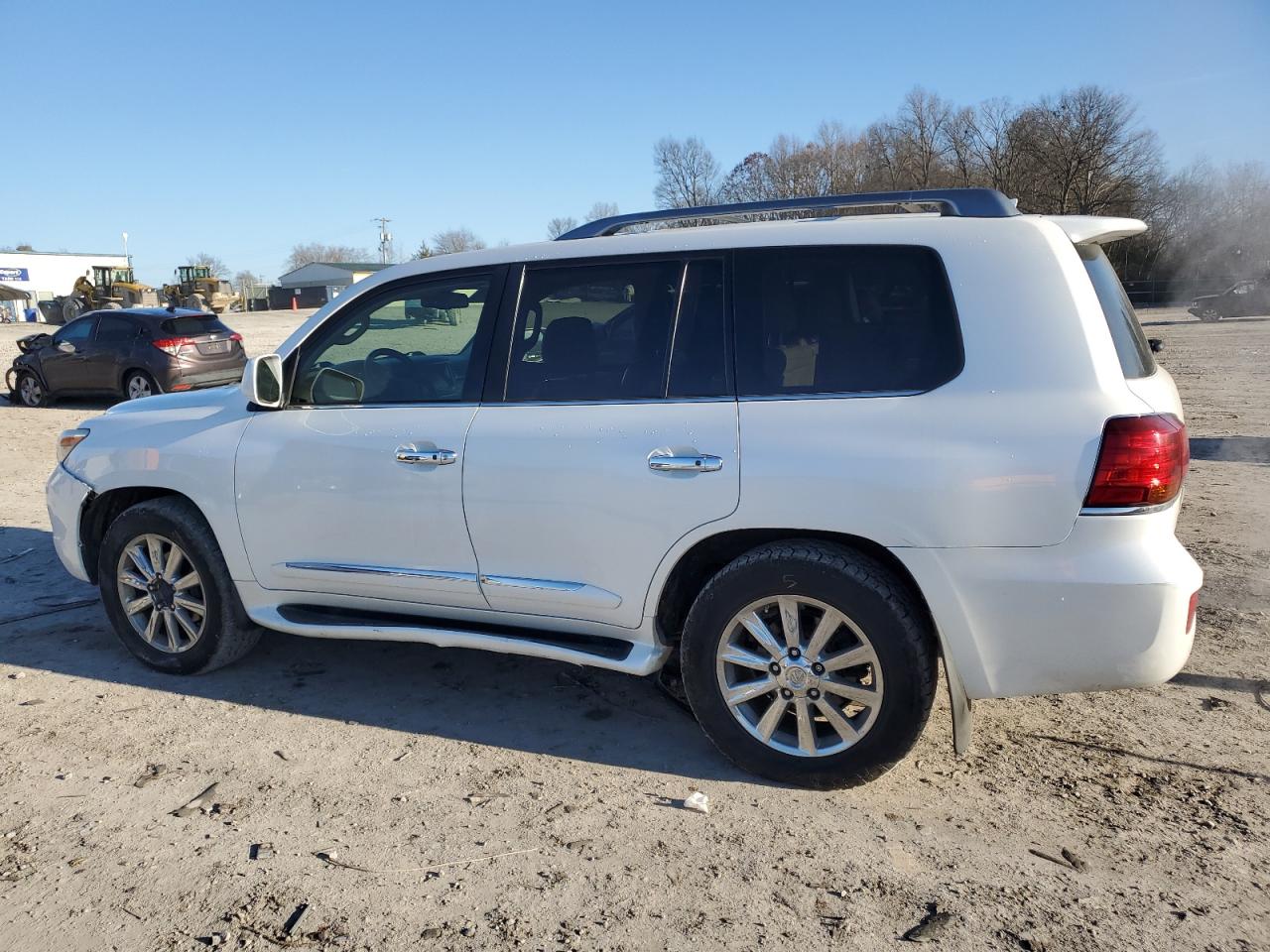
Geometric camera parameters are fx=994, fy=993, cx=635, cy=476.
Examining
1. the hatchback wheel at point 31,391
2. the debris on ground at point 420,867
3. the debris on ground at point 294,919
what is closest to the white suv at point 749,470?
the debris on ground at point 420,867

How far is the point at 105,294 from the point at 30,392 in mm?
33992

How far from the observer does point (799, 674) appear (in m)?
3.35

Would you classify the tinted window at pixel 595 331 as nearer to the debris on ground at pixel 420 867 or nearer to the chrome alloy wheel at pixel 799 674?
the chrome alloy wheel at pixel 799 674

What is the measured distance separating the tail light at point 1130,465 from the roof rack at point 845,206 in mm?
832

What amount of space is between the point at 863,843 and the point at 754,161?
79.6m

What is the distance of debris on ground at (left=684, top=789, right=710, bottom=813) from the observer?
10.9 feet

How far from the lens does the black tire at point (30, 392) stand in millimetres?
16266

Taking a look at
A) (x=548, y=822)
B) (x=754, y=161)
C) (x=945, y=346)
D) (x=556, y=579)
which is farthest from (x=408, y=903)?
(x=754, y=161)

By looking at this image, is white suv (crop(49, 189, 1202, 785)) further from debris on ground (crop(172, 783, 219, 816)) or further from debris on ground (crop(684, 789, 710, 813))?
debris on ground (crop(172, 783, 219, 816))

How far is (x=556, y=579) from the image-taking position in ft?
12.0

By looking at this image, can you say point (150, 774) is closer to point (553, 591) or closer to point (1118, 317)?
point (553, 591)

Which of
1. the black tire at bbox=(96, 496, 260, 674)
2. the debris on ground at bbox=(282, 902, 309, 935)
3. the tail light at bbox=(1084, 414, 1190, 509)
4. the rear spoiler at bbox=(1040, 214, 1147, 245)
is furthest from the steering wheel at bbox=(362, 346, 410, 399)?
the tail light at bbox=(1084, 414, 1190, 509)

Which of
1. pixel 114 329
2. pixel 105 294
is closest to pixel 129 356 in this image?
pixel 114 329

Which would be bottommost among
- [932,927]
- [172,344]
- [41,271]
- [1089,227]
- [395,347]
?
[932,927]
